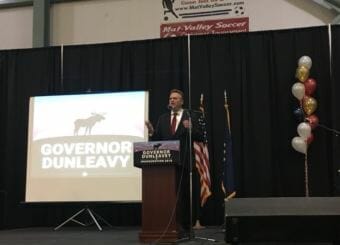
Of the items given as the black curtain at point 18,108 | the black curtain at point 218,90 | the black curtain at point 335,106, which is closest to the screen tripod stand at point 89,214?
the black curtain at point 218,90

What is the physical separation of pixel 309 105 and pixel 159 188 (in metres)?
2.64

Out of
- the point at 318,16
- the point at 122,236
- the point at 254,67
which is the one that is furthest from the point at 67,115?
the point at 318,16

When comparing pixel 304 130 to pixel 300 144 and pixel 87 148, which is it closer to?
pixel 300 144

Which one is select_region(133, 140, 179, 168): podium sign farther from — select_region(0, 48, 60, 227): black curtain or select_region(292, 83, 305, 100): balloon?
select_region(0, 48, 60, 227): black curtain

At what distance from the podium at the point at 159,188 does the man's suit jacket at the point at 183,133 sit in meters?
0.41

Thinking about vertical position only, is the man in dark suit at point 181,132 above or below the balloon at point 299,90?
below

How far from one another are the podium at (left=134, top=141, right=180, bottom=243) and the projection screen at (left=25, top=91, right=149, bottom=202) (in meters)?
1.68

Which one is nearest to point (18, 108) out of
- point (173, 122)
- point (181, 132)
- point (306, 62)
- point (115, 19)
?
point (115, 19)

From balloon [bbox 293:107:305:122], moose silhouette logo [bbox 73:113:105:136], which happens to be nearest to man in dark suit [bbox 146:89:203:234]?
moose silhouette logo [bbox 73:113:105:136]

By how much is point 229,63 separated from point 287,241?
3.81 meters

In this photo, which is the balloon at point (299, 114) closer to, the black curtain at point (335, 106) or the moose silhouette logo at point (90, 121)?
the black curtain at point (335, 106)

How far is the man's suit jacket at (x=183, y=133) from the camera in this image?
491cm

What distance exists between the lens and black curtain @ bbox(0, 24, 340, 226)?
6.52 metres

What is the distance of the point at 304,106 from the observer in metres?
6.25
